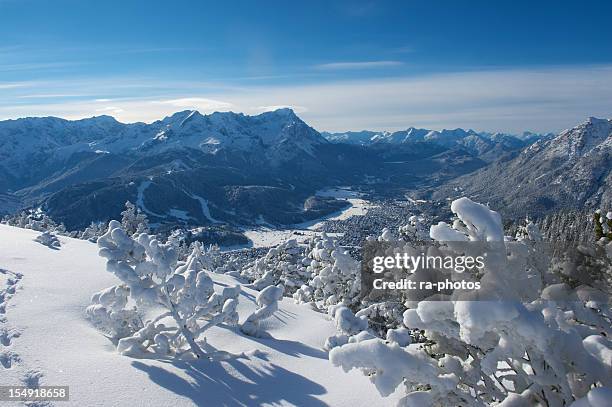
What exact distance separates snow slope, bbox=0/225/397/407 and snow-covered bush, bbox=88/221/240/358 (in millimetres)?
695

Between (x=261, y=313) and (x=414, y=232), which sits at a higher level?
(x=414, y=232)

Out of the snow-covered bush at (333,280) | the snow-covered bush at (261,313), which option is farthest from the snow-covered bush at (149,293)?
the snow-covered bush at (333,280)

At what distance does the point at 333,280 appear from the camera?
2902 centimetres

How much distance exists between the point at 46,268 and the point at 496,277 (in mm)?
18994

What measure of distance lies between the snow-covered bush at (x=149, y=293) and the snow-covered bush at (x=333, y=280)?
15.2 m

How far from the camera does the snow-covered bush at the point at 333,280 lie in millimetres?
27438

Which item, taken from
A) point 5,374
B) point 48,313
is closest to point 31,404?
point 5,374

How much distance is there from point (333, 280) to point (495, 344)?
24299 mm

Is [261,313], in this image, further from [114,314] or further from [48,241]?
[48,241]

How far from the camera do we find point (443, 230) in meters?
5.40

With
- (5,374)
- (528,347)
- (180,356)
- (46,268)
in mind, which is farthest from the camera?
(46,268)

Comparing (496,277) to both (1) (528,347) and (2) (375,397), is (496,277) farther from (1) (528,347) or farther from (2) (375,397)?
(2) (375,397)

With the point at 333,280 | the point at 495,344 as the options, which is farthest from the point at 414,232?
the point at 495,344

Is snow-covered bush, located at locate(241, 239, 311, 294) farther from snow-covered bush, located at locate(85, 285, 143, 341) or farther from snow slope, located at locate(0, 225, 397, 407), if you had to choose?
snow-covered bush, located at locate(85, 285, 143, 341)
